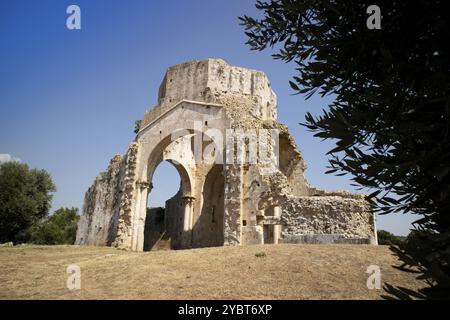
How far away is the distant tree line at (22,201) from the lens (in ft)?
93.3

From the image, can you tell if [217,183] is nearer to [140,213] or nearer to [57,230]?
[140,213]

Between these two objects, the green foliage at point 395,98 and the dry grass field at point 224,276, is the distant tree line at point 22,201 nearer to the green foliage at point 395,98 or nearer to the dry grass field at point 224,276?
the dry grass field at point 224,276

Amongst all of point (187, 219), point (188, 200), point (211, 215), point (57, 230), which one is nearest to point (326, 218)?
point (211, 215)

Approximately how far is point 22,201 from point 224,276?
25914 millimetres

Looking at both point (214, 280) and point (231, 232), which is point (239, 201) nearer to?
point (231, 232)

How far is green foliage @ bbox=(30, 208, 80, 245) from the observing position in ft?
105

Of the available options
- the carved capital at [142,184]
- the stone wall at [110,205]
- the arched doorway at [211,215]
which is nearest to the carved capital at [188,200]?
the arched doorway at [211,215]

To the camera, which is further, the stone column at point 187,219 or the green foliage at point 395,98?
the stone column at point 187,219

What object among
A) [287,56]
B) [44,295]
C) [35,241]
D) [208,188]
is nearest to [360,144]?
[287,56]

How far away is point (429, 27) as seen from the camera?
3549 mm

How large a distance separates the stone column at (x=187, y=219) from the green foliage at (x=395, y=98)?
70.3ft

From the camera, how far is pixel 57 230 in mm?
38375

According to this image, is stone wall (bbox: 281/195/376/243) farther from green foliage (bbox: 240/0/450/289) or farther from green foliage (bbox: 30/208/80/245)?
green foliage (bbox: 30/208/80/245)

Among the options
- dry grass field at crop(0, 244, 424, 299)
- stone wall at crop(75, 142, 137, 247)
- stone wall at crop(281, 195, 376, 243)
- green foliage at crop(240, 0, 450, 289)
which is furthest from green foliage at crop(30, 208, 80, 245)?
green foliage at crop(240, 0, 450, 289)
